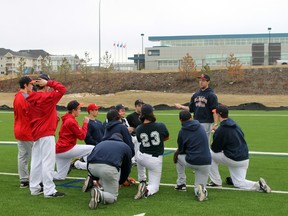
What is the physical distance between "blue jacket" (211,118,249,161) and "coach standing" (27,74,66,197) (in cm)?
280

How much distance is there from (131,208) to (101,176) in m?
0.67

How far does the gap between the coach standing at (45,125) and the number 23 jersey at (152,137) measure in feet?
4.89

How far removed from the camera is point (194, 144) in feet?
25.7

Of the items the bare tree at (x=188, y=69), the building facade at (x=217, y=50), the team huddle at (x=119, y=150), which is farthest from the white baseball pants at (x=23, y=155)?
the building facade at (x=217, y=50)

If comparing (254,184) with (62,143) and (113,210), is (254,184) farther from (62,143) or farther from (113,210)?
(62,143)

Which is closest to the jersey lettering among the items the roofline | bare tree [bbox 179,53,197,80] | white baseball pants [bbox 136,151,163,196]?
white baseball pants [bbox 136,151,163,196]

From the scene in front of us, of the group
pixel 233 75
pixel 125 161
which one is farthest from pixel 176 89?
pixel 125 161

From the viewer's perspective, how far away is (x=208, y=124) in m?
10.0

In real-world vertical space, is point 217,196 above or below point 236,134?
below

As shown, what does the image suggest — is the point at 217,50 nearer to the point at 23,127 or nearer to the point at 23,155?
the point at 23,155

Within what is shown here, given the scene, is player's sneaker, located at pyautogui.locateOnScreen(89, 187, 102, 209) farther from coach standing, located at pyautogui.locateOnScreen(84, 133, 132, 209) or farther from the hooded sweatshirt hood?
the hooded sweatshirt hood

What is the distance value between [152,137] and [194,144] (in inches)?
28.8

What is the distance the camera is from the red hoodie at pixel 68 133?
8945mm

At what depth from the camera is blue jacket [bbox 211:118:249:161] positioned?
819cm
